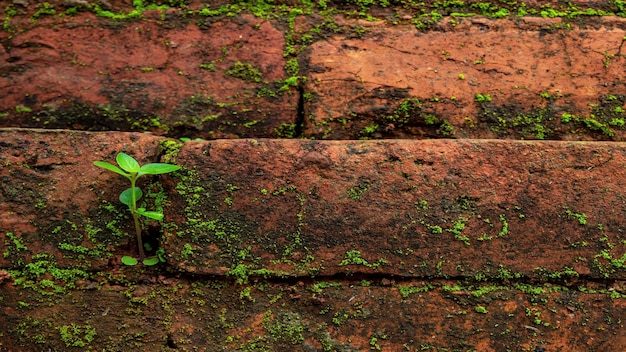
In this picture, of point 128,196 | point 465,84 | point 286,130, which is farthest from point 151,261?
point 465,84

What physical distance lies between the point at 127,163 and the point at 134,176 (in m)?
0.03

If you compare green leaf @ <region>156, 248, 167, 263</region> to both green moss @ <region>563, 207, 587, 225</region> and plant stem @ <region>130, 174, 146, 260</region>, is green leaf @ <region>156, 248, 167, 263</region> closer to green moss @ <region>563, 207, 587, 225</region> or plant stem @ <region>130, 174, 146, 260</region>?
plant stem @ <region>130, 174, 146, 260</region>

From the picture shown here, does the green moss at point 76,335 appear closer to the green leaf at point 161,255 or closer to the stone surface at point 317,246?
the stone surface at point 317,246

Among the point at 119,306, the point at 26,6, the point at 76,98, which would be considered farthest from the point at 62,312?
the point at 26,6

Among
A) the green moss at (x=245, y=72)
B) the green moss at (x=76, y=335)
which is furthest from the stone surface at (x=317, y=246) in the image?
the green moss at (x=245, y=72)

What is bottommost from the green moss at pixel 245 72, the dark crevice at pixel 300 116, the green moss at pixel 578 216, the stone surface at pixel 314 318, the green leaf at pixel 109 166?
the stone surface at pixel 314 318

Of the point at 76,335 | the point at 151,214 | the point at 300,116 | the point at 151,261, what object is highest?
the point at 300,116

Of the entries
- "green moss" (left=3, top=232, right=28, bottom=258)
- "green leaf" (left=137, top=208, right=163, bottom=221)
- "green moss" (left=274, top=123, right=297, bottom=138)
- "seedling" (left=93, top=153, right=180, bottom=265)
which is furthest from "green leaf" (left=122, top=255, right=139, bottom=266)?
"green moss" (left=274, top=123, right=297, bottom=138)

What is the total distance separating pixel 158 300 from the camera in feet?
3.46

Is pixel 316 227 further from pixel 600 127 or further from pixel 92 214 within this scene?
pixel 600 127

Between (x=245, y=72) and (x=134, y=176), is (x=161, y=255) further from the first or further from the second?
(x=245, y=72)

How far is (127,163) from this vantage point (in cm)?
101

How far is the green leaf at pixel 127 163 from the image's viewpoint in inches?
39.6

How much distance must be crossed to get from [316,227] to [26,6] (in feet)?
2.93
